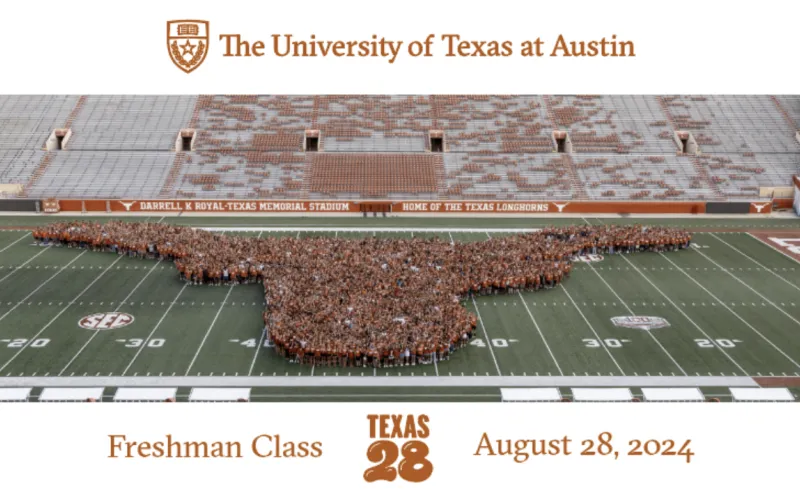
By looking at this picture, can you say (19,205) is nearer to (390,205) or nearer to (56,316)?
(56,316)

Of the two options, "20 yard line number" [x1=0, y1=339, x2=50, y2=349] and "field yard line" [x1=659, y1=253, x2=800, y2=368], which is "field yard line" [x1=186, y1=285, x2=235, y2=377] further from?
"field yard line" [x1=659, y1=253, x2=800, y2=368]

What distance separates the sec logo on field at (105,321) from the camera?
27186 mm

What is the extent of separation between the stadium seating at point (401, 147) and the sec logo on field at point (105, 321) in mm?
17736

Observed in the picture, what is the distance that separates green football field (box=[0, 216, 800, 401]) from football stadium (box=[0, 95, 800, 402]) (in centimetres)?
11

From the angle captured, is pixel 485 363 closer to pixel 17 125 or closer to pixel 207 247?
pixel 207 247

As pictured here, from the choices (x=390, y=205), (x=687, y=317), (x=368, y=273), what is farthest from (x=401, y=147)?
(x=687, y=317)

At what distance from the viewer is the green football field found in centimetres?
2328

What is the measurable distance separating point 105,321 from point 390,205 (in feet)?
65.1

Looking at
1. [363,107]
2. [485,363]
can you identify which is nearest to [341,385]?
[485,363]

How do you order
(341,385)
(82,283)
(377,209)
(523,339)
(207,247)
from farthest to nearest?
(377,209)
(207,247)
(82,283)
(523,339)
(341,385)

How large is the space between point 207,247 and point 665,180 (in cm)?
2690

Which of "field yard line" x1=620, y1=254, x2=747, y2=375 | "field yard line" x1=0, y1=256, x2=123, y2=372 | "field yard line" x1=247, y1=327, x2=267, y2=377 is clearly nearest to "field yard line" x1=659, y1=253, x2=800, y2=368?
"field yard line" x1=620, y1=254, x2=747, y2=375

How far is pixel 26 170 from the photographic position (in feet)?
154

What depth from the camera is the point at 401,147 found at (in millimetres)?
50406
